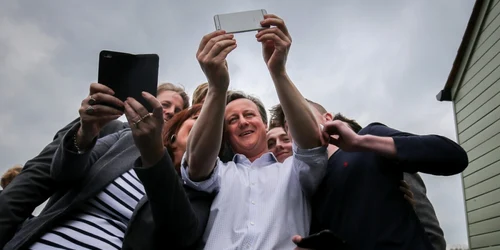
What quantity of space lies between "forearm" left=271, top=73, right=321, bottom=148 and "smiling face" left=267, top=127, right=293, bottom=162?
3.07ft

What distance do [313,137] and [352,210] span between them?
0.36 metres

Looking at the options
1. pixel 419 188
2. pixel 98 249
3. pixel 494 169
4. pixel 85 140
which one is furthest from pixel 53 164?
pixel 494 169

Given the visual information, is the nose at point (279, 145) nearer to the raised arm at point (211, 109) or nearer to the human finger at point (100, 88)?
the raised arm at point (211, 109)

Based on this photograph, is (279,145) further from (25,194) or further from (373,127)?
(25,194)

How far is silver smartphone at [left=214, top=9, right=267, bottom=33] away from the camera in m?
1.90

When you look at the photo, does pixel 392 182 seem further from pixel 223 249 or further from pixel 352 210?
pixel 223 249

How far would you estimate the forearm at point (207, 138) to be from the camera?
1.84m

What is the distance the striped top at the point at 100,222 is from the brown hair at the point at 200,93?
0.96 meters

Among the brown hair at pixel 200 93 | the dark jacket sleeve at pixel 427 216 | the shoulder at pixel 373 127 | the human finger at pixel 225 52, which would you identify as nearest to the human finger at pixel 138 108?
the human finger at pixel 225 52

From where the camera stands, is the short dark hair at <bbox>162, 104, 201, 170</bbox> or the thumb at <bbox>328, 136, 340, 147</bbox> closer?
the thumb at <bbox>328, 136, 340, 147</bbox>

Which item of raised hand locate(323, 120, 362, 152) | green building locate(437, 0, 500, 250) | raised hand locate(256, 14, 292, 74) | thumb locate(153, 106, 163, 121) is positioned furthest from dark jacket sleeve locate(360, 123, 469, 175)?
→ green building locate(437, 0, 500, 250)

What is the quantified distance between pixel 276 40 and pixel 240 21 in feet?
0.64

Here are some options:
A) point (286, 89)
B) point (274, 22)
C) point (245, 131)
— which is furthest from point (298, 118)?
point (245, 131)

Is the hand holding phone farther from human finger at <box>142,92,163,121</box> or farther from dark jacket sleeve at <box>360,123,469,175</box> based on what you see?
human finger at <box>142,92,163,121</box>
